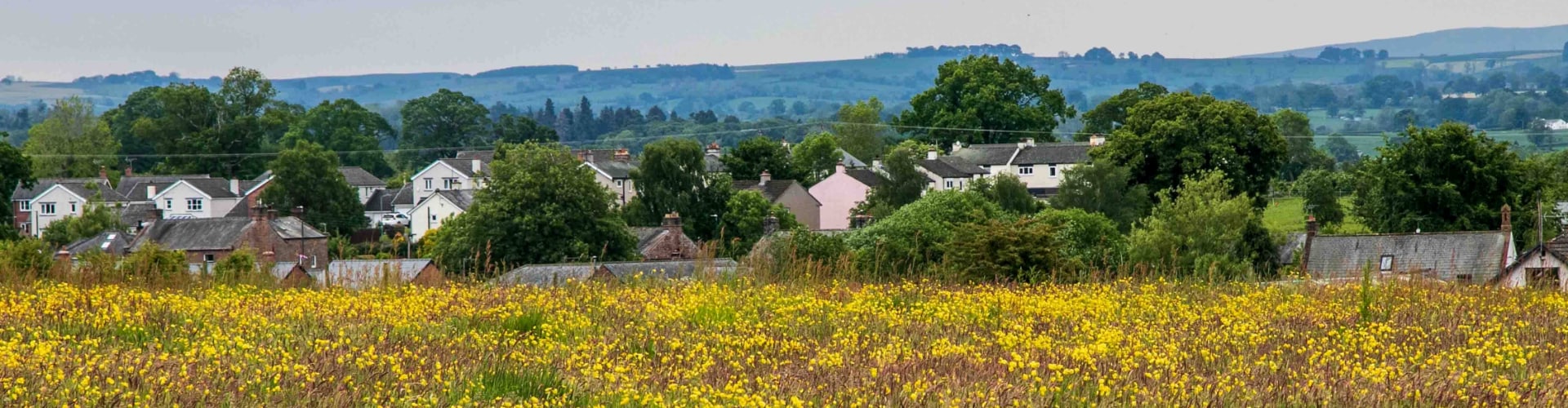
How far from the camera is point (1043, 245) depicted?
2569 cm

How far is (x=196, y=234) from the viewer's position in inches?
2768

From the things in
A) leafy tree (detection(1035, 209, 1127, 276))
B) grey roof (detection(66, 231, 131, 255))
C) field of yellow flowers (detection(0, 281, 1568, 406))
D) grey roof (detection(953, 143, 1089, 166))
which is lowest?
grey roof (detection(66, 231, 131, 255))

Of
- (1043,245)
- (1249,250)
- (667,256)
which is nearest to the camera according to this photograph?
(1043,245)

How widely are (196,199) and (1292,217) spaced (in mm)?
63502

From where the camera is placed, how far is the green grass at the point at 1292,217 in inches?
2662

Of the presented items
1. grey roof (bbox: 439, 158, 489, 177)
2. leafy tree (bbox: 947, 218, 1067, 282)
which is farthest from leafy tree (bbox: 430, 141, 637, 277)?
grey roof (bbox: 439, 158, 489, 177)

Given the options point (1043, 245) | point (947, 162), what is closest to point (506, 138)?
point (947, 162)

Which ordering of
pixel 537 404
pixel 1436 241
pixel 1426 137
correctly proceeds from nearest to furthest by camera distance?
pixel 537 404 < pixel 1436 241 < pixel 1426 137

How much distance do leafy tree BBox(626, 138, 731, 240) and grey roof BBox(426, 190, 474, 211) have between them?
589 inches

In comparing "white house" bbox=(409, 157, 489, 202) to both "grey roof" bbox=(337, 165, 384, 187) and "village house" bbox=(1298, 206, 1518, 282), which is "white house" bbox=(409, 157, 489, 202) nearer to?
"grey roof" bbox=(337, 165, 384, 187)

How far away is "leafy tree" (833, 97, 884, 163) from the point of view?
12556cm

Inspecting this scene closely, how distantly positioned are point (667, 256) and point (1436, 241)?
2602cm

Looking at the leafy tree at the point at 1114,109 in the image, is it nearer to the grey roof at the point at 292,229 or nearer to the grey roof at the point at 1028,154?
the grey roof at the point at 1028,154

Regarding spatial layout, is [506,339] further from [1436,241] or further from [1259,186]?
[1259,186]
